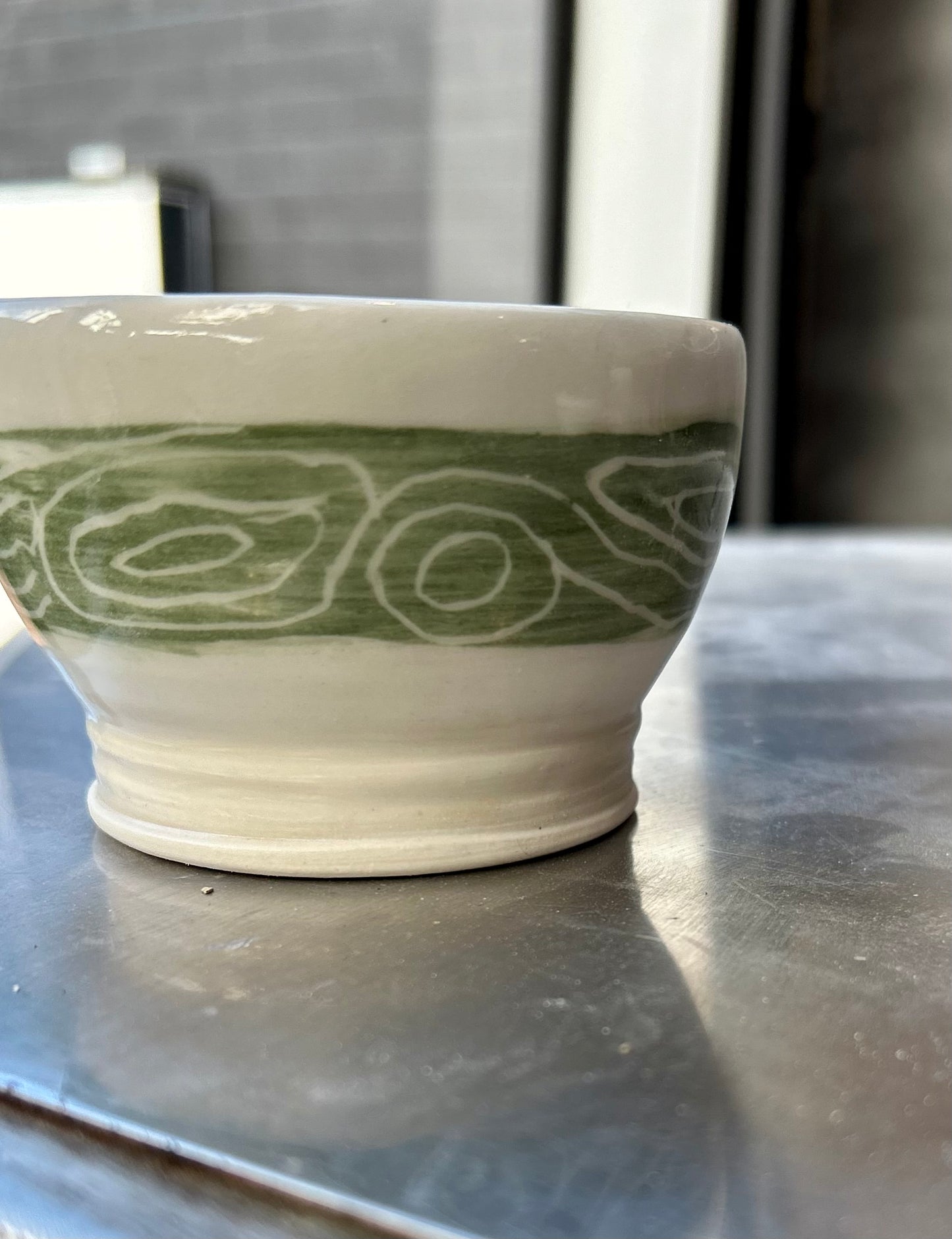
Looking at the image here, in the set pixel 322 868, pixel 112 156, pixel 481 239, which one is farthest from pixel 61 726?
pixel 112 156

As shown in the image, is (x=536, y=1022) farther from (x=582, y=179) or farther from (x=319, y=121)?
(x=319, y=121)

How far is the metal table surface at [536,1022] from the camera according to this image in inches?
7.8

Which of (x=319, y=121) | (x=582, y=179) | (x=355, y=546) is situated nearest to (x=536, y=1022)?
(x=355, y=546)

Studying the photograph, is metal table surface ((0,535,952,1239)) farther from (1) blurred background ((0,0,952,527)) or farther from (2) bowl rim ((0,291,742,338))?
(1) blurred background ((0,0,952,527))

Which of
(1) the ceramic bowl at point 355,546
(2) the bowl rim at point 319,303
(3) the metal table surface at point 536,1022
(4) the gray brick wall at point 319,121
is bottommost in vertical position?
(3) the metal table surface at point 536,1022

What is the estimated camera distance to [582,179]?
2.38 m

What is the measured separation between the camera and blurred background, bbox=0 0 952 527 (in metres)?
2.32

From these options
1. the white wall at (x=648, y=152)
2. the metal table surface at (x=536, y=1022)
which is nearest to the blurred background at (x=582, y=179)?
the white wall at (x=648, y=152)

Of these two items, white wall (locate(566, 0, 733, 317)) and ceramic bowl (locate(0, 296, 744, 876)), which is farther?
white wall (locate(566, 0, 733, 317))

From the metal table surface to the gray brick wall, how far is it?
2115mm

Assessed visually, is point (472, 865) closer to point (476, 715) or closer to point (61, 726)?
point (476, 715)

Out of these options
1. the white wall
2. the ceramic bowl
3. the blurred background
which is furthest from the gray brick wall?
the ceramic bowl

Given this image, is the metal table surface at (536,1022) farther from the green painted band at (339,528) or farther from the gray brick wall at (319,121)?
the gray brick wall at (319,121)

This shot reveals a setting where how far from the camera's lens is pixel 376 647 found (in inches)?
12.4
